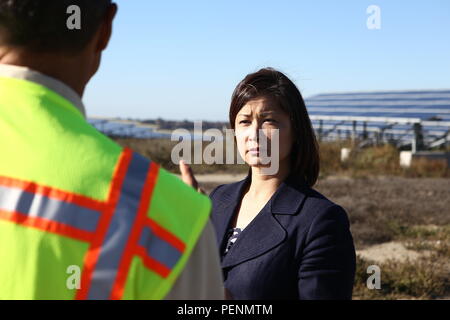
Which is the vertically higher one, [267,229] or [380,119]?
[267,229]

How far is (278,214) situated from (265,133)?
39 cm

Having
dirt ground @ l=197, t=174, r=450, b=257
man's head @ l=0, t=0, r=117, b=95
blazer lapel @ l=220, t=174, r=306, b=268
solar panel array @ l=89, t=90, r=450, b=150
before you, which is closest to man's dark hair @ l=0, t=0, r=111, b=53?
man's head @ l=0, t=0, r=117, b=95

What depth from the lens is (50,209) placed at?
107cm

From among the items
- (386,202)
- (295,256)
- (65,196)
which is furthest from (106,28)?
(386,202)

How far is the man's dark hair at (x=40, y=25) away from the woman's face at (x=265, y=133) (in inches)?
66.7

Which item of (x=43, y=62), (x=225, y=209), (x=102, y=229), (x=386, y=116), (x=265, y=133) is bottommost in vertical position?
(x=386, y=116)

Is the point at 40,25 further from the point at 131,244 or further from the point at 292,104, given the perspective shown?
the point at 292,104

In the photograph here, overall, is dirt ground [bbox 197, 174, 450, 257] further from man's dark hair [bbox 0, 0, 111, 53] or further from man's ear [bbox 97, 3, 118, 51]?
man's dark hair [bbox 0, 0, 111, 53]

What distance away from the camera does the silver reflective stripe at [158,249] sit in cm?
108

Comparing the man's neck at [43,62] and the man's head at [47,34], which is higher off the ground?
the man's head at [47,34]

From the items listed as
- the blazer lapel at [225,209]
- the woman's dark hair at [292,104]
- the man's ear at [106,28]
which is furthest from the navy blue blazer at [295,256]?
the man's ear at [106,28]

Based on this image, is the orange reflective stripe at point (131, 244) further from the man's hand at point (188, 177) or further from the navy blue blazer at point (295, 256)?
the navy blue blazer at point (295, 256)
